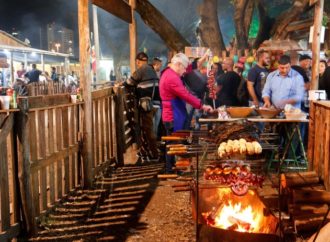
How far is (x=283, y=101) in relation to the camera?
9.15 metres

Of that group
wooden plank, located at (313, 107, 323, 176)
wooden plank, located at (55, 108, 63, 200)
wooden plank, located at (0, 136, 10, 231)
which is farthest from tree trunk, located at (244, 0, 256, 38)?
wooden plank, located at (0, 136, 10, 231)

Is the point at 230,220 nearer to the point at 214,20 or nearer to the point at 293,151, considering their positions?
the point at 293,151

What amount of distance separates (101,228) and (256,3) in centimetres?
1738

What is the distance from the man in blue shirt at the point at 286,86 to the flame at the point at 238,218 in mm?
4381

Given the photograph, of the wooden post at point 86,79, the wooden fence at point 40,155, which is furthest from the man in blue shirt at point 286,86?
the wooden post at point 86,79

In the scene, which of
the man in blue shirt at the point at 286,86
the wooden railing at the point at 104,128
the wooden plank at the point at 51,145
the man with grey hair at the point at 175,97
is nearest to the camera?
the wooden plank at the point at 51,145

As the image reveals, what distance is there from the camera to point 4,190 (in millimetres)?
5000

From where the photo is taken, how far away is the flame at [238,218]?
16.3 ft

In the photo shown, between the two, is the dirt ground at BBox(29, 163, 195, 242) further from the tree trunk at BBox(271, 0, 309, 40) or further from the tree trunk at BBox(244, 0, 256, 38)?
the tree trunk at BBox(244, 0, 256, 38)

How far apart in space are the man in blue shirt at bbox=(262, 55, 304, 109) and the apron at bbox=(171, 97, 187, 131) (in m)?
2.01

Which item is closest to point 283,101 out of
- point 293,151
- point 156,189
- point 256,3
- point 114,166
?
point 293,151

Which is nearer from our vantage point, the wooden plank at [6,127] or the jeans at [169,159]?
the wooden plank at [6,127]

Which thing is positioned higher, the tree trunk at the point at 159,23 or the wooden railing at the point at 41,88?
the tree trunk at the point at 159,23

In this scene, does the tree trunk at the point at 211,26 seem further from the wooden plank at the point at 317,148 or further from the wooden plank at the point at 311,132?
the wooden plank at the point at 317,148
